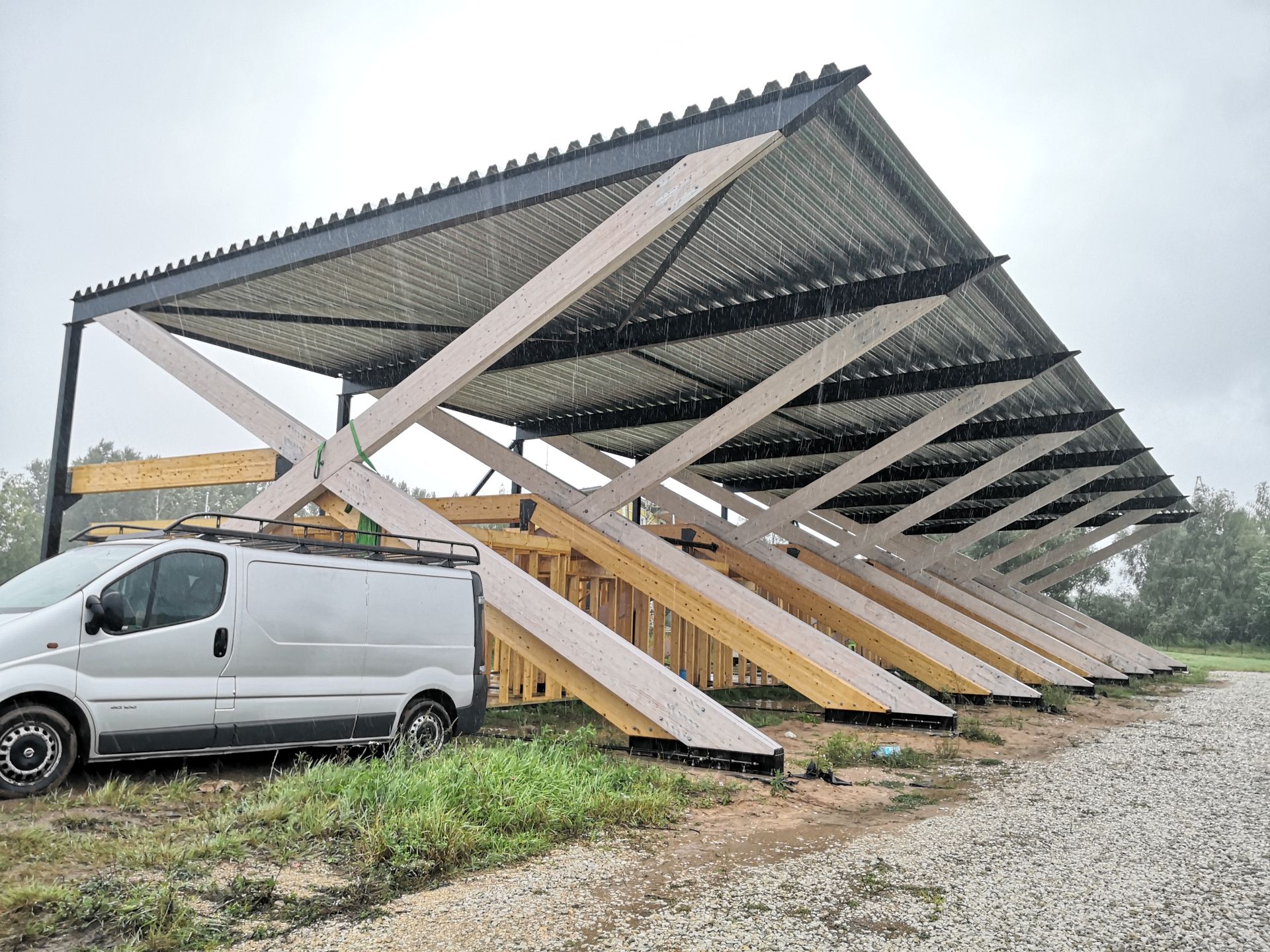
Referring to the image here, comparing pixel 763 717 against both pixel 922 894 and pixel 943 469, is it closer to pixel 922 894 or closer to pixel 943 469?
pixel 922 894

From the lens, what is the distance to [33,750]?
5027mm

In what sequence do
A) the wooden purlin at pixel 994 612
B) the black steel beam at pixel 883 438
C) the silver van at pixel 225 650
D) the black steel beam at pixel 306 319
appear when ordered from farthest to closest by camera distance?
the wooden purlin at pixel 994 612, the black steel beam at pixel 883 438, the black steel beam at pixel 306 319, the silver van at pixel 225 650

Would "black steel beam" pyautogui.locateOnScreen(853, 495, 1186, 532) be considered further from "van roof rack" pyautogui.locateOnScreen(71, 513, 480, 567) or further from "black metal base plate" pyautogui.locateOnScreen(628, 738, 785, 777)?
"van roof rack" pyautogui.locateOnScreen(71, 513, 480, 567)

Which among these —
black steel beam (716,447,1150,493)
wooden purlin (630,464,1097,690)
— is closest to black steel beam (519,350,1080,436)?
wooden purlin (630,464,1097,690)

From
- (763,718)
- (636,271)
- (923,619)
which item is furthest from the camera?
(923,619)

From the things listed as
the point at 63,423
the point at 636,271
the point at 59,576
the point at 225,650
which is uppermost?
the point at 636,271

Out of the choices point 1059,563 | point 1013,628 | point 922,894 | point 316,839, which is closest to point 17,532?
point 1013,628

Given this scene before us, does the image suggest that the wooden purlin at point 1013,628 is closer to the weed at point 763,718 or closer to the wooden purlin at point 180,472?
the weed at point 763,718

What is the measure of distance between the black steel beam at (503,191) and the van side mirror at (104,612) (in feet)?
14.4

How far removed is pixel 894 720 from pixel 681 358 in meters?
5.38

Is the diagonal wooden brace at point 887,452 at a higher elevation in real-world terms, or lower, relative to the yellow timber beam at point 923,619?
higher

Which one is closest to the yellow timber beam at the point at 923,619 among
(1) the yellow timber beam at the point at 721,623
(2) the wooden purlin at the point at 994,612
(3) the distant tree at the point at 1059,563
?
(2) the wooden purlin at the point at 994,612

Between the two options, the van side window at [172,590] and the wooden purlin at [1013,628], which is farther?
the wooden purlin at [1013,628]

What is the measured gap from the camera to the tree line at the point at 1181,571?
4069 centimetres
